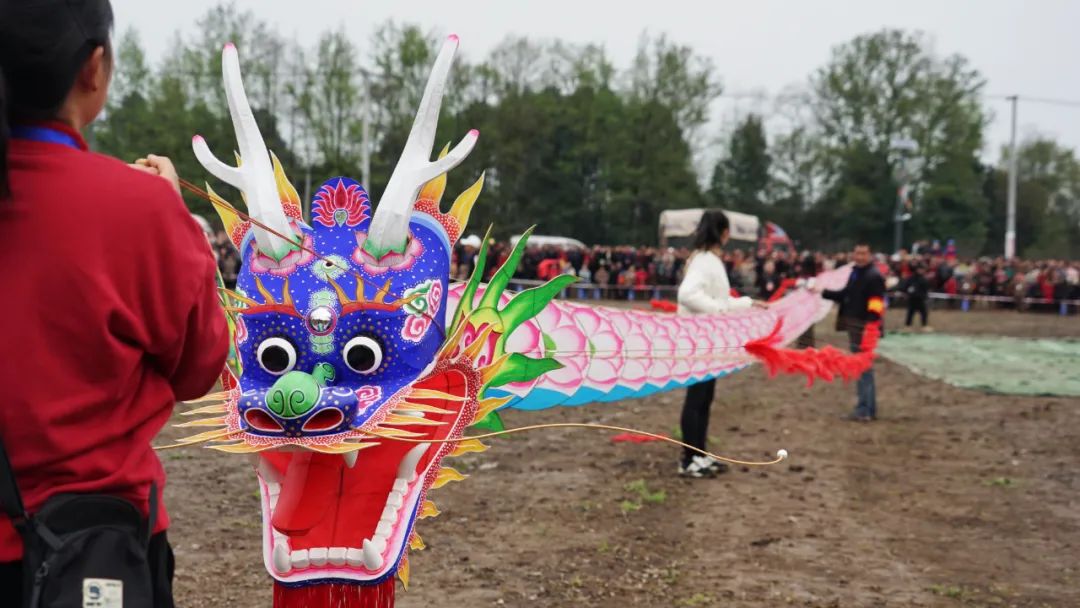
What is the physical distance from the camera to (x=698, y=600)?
4793 mm

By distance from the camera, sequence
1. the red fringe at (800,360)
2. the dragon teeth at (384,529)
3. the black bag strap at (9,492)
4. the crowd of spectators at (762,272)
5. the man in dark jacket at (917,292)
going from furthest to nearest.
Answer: the crowd of spectators at (762,272), the man in dark jacket at (917,292), the red fringe at (800,360), the dragon teeth at (384,529), the black bag strap at (9,492)

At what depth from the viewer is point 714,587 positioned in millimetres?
4996

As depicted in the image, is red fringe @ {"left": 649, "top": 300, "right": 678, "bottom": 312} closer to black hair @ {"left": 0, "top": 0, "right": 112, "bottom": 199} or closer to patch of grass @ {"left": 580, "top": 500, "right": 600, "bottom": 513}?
patch of grass @ {"left": 580, "top": 500, "right": 600, "bottom": 513}

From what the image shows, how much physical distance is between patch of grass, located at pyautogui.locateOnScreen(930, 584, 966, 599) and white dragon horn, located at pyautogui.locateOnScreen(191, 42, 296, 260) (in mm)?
3427

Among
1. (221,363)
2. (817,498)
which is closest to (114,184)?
(221,363)

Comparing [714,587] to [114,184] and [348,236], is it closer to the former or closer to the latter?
[348,236]

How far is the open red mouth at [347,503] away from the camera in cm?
312

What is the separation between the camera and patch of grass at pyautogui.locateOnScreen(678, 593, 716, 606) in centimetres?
475

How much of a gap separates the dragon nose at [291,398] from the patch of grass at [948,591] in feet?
11.1

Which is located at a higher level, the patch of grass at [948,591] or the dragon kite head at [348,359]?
the dragon kite head at [348,359]

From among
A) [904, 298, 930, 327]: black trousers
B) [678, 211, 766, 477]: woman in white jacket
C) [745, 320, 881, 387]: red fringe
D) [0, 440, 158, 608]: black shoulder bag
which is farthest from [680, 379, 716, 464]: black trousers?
→ [904, 298, 930, 327]: black trousers

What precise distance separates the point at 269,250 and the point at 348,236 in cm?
27

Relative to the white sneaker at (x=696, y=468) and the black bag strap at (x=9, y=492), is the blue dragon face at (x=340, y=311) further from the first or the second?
the white sneaker at (x=696, y=468)

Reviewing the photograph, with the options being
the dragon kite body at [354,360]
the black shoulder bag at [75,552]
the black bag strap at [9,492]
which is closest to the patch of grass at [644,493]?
the dragon kite body at [354,360]
